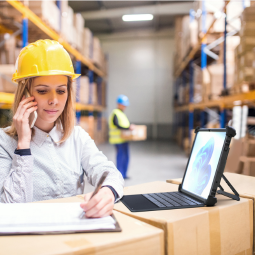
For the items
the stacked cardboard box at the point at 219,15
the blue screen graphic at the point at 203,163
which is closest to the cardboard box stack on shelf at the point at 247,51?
the stacked cardboard box at the point at 219,15

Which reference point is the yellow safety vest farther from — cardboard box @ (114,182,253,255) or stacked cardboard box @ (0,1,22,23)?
cardboard box @ (114,182,253,255)

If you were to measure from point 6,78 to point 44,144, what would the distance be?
9.98ft

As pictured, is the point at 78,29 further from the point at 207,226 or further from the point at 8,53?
the point at 207,226

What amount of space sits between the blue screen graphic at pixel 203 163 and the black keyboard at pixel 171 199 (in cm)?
5

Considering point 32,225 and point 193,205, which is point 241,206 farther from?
point 32,225

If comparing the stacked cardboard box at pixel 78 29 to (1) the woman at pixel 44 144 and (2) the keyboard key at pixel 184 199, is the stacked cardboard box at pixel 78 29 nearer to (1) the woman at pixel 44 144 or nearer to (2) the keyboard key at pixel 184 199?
(1) the woman at pixel 44 144

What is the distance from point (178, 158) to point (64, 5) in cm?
503

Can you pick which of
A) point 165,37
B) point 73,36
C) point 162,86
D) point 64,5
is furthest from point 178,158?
point 165,37

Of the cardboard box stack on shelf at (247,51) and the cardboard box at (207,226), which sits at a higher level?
the cardboard box stack on shelf at (247,51)

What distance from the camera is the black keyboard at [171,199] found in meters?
1.06

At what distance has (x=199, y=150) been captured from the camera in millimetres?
1292

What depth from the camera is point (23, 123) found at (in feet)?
4.34

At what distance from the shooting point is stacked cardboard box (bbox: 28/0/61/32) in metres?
4.75

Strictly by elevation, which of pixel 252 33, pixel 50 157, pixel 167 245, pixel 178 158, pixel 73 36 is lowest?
pixel 178 158
